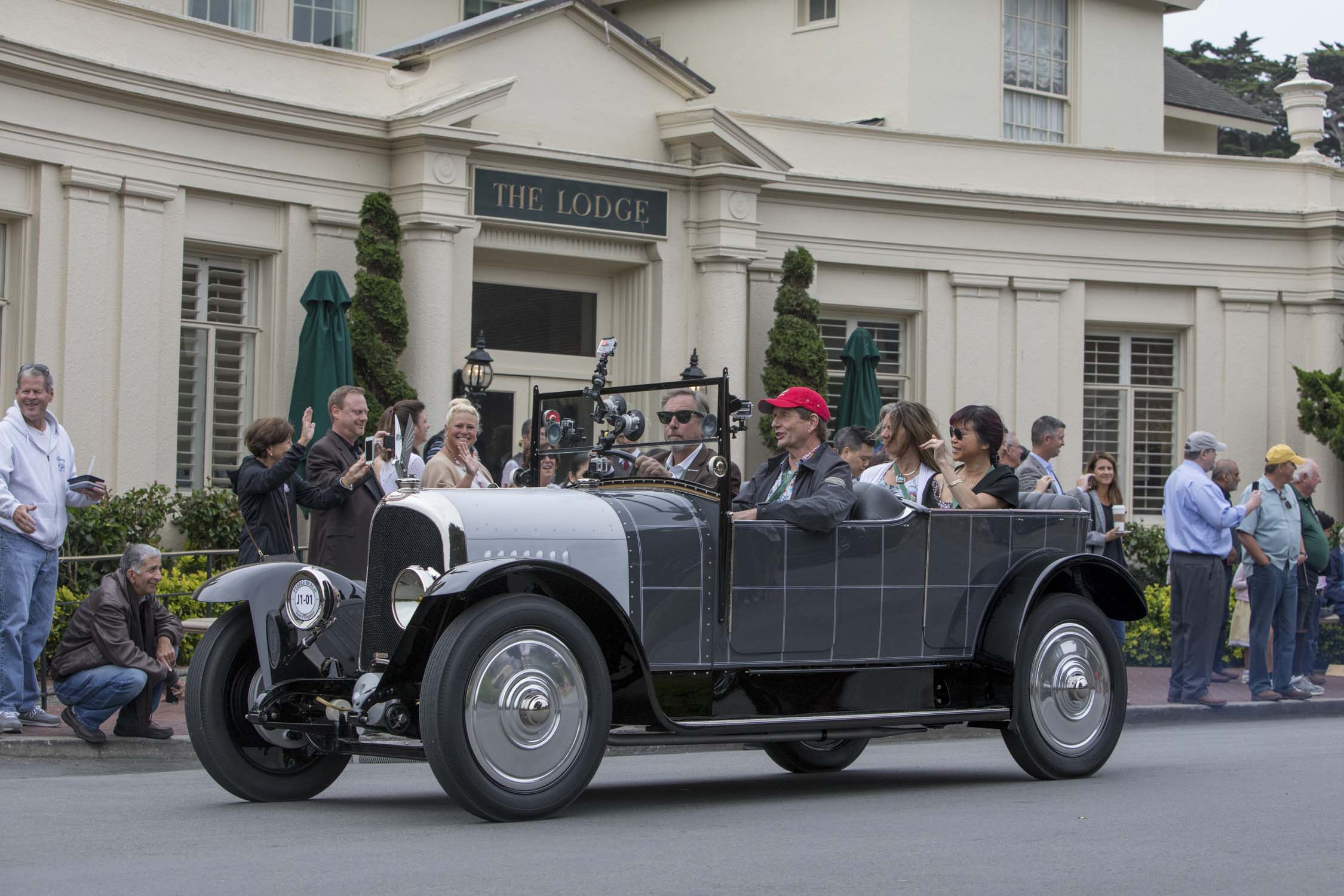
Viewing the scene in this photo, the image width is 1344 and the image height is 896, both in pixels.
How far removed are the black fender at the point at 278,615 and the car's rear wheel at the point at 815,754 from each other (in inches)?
91.8

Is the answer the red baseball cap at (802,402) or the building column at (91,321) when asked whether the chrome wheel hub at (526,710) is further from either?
the building column at (91,321)

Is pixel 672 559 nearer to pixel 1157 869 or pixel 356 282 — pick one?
pixel 1157 869

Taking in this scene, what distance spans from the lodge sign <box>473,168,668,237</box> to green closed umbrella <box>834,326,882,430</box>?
247 centimetres

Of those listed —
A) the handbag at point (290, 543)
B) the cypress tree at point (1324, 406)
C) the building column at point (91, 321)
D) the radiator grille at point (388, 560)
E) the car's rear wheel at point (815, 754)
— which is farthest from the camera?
the cypress tree at point (1324, 406)

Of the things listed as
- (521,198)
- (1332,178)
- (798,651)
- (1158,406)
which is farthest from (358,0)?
(798,651)

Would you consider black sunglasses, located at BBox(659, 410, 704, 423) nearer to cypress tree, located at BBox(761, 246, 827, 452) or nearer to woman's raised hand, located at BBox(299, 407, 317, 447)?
woman's raised hand, located at BBox(299, 407, 317, 447)

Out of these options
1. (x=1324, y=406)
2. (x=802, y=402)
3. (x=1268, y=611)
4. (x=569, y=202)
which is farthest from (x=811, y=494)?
(x=1324, y=406)

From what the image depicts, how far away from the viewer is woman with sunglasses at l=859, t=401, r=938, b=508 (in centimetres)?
927

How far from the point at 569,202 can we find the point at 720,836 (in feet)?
41.4

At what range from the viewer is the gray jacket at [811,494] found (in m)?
7.58

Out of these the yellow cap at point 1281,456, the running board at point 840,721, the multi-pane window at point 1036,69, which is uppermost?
the multi-pane window at point 1036,69

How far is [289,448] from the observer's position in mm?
10438

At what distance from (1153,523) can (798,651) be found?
16.1 metres

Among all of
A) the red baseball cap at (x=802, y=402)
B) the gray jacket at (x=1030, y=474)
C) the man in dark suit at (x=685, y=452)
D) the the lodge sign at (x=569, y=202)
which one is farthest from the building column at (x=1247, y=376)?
the man in dark suit at (x=685, y=452)
